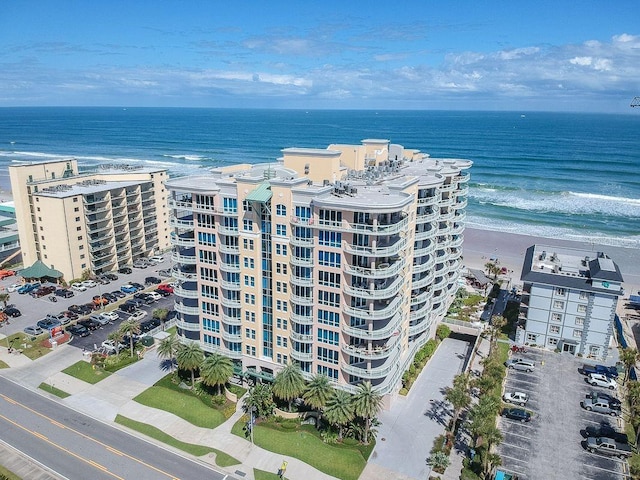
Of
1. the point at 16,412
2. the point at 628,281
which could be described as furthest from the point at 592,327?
the point at 16,412

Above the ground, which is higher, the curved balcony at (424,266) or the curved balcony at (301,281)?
the curved balcony at (301,281)

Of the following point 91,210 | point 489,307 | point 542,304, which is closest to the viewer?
point 542,304

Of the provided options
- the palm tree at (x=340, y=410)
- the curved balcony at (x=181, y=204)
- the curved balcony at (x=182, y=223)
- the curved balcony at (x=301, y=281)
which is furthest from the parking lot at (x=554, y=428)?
the curved balcony at (x=181, y=204)

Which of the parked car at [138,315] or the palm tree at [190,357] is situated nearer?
the palm tree at [190,357]

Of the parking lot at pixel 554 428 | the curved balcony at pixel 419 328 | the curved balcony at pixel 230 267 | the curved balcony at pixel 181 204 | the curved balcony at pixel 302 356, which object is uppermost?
the curved balcony at pixel 181 204

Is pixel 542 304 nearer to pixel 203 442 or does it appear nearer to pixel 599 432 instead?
pixel 599 432

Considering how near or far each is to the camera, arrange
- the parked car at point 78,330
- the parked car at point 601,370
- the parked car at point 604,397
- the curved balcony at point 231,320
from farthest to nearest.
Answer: the parked car at point 78,330 < the parked car at point 601,370 < the curved balcony at point 231,320 < the parked car at point 604,397

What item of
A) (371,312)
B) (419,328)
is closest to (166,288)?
(419,328)

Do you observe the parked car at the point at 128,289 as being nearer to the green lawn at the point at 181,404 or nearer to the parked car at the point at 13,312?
the parked car at the point at 13,312
